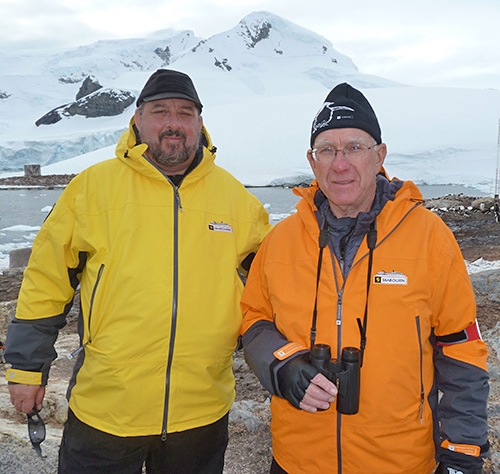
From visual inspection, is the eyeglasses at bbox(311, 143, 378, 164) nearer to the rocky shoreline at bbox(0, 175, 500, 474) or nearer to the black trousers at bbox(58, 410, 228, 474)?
the black trousers at bbox(58, 410, 228, 474)

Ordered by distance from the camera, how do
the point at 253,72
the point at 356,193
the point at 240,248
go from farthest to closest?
the point at 253,72 < the point at 240,248 < the point at 356,193

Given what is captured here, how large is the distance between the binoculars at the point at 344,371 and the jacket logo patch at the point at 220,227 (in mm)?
678

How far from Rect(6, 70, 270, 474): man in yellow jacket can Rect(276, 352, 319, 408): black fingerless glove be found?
0.41 meters

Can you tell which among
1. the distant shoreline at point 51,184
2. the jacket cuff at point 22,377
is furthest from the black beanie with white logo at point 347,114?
the distant shoreline at point 51,184

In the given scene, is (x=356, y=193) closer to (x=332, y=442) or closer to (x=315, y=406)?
(x=315, y=406)

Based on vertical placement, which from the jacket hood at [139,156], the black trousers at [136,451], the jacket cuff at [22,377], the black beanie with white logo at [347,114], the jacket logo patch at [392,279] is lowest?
the black trousers at [136,451]

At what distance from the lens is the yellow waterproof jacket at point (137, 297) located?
6.42 ft

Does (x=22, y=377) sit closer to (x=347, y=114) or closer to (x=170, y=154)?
(x=170, y=154)

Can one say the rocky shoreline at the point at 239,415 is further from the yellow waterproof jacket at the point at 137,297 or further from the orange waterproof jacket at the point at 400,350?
the orange waterproof jacket at the point at 400,350

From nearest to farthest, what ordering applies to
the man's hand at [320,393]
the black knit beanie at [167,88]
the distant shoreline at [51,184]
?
the man's hand at [320,393]
the black knit beanie at [167,88]
the distant shoreline at [51,184]

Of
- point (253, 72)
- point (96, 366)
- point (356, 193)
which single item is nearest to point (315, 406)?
point (356, 193)

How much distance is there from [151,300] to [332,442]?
79 centimetres

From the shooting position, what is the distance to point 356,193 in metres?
1.82

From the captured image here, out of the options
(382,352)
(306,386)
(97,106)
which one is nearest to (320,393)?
(306,386)
